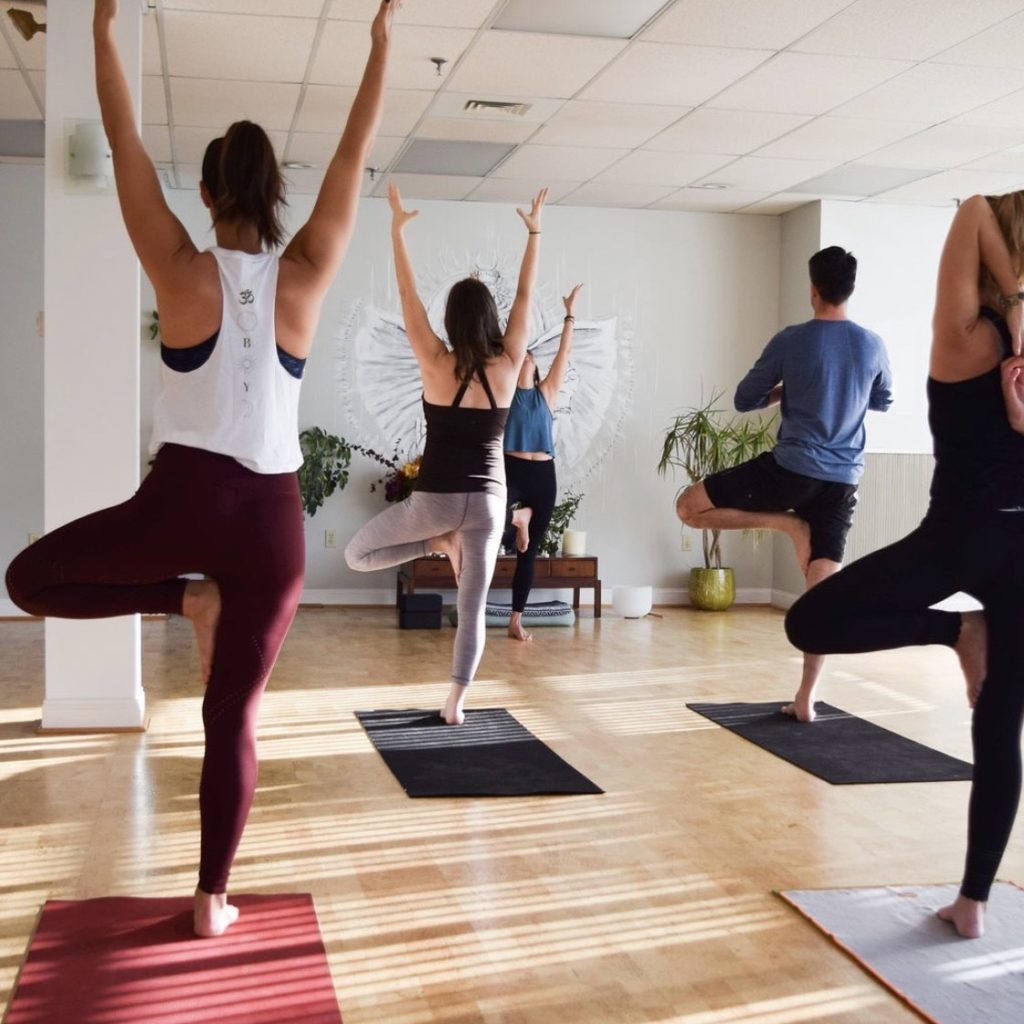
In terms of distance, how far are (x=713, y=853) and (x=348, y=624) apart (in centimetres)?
420

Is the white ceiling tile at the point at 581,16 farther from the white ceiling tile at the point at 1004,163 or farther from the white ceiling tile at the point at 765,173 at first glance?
the white ceiling tile at the point at 1004,163

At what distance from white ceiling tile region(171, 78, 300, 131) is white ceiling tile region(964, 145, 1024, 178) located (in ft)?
11.5

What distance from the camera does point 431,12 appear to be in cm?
446

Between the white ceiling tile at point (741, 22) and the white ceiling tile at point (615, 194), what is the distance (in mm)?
2578

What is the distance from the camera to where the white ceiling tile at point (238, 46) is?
4.62m

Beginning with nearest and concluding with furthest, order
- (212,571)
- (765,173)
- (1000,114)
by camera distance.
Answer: (212,571) → (1000,114) → (765,173)

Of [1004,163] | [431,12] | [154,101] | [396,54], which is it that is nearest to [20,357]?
[154,101]

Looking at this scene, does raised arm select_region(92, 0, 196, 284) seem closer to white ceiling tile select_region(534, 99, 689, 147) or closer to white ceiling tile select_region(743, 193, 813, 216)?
white ceiling tile select_region(534, 99, 689, 147)

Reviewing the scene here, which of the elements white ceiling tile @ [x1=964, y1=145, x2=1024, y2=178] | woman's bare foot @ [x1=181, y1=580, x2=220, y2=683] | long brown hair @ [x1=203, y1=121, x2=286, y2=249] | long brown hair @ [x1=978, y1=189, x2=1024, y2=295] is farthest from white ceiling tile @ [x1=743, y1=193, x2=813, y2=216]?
woman's bare foot @ [x1=181, y1=580, x2=220, y2=683]

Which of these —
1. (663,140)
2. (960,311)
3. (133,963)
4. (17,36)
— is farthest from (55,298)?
(663,140)

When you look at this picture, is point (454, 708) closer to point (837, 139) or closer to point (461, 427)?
point (461, 427)

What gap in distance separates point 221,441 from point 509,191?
18.7 ft

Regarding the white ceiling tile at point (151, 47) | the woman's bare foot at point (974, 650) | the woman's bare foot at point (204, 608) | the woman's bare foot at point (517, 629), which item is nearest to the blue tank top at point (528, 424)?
the woman's bare foot at point (517, 629)

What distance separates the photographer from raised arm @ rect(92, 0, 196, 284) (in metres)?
2.14
